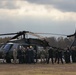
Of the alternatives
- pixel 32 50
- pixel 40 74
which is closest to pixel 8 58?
pixel 32 50

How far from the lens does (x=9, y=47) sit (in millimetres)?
39375

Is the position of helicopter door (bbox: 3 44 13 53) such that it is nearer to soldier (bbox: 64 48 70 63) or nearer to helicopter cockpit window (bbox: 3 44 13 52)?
helicopter cockpit window (bbox: 3 44 13 52)

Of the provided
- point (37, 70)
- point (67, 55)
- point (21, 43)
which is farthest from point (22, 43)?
point (37, 70)

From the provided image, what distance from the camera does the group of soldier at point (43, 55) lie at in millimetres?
37216

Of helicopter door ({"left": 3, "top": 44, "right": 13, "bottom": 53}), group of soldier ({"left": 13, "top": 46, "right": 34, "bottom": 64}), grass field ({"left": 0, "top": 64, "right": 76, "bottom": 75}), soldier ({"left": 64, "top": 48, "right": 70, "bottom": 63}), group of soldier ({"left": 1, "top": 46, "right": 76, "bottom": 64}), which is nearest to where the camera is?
grass field ({"left": 0, "top": 64, "right": 76, "bottom": 75})

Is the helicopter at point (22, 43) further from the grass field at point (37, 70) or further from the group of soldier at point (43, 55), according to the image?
the grass field at point (37, 70)

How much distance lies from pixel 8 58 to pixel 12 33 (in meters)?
2.80

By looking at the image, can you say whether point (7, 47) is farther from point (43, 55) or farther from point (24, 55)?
point (43, 55)

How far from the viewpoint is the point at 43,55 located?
126ft

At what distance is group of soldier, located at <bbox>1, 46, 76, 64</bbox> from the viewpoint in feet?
122

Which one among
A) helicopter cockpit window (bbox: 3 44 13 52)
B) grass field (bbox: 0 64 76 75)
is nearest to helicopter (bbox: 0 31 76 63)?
helicopter cockpit window (bbox: 3 44 13 52)

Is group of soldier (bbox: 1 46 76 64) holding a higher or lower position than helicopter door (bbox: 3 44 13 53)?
lower

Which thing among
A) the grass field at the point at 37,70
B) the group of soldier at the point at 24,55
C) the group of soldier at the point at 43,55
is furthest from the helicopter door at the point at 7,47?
the grass field at the point at 37,70

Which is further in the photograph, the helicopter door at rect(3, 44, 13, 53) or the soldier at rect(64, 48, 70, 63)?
the soldier at rect(64, 48, 70, 63)
